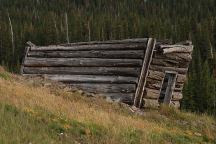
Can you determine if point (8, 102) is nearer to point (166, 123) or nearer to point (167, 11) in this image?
point (166, 123)

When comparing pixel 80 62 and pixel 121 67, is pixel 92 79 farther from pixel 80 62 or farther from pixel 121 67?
pixel 121 67

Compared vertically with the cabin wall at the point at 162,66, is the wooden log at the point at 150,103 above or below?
below

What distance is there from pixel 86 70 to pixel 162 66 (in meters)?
2.88

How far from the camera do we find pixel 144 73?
17.0 meters

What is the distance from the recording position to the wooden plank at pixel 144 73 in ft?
55.3

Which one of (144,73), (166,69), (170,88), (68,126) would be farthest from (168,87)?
(68,126)

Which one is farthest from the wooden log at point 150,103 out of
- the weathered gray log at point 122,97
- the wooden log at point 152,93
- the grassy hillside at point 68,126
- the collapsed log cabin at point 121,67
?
the grassy hillside at point 68,126

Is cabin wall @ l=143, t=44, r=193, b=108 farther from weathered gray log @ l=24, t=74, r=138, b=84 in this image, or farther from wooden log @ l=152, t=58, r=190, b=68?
weathered gray log @ l=24, t=74, r=138, b=84

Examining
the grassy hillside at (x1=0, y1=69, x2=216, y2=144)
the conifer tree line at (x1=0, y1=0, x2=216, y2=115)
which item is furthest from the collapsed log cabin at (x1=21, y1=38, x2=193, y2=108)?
the conifer tree line at (x1=0, y1=0, x2=216, y2=115)

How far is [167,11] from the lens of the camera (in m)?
146

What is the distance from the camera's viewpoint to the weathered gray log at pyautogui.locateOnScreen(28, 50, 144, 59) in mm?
17156

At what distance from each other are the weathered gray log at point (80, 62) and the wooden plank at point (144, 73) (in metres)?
0.26

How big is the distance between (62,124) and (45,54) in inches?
430

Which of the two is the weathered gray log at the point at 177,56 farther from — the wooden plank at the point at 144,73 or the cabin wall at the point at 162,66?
the wooden plank at the point at 144,73
